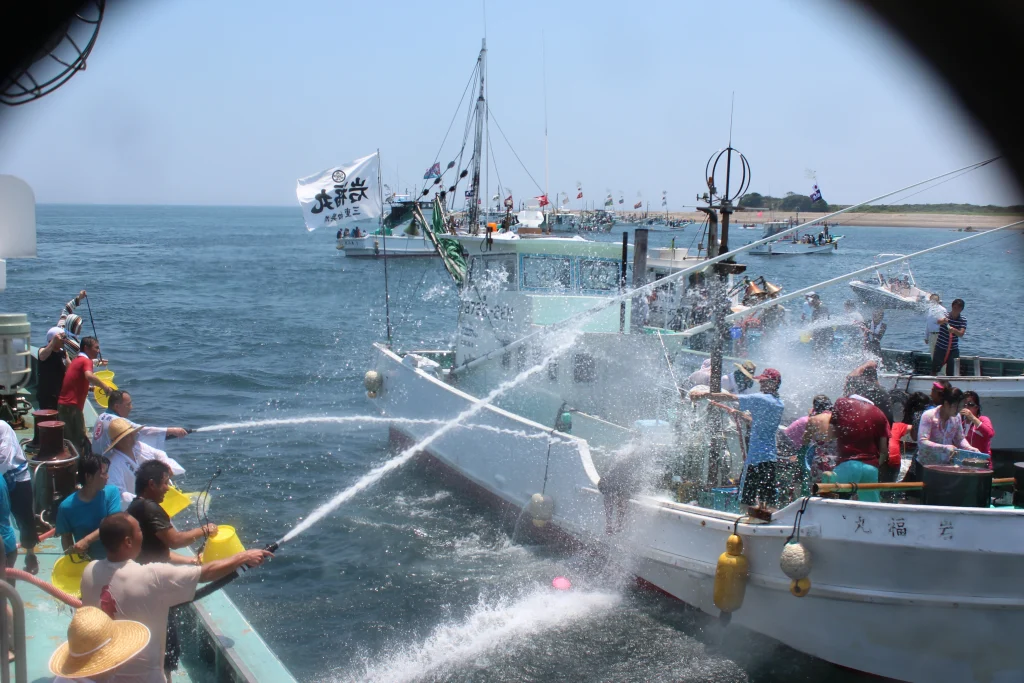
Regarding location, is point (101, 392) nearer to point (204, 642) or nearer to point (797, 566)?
point (204, 642)

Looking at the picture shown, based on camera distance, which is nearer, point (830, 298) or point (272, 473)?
point (272, 473)

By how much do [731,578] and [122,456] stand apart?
486 cm

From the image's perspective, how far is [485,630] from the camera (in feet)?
26.4

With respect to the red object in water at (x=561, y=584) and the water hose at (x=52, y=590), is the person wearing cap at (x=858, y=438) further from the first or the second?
the water hose at (x=52, y=590)

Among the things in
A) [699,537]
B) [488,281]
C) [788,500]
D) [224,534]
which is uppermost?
[488,281]

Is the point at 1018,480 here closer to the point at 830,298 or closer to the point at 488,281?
the point at 488,281

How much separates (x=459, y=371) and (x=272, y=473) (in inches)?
134

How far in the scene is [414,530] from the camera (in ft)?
35.1

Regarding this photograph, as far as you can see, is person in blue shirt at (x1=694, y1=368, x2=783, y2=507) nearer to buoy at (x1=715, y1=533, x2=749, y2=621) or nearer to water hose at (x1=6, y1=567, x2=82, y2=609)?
buoy at (x1=715, y1=533, x2=749, y2=621)

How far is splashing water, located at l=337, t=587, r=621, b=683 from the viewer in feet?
23.9

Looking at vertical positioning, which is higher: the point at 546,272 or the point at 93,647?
the point at 546,272

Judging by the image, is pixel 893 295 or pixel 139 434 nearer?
pixel 139 434

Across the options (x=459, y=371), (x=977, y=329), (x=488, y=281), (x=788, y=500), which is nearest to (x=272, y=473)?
(x=459, y=371)

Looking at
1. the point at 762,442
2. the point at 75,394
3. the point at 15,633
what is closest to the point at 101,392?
the point at 75,394
